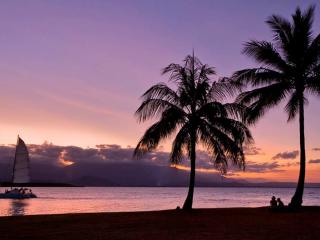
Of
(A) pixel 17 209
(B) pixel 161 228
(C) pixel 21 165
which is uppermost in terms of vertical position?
(C) pixel 21 165

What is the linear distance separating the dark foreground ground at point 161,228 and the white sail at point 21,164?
7249 centimetres

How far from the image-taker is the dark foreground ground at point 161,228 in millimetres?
14680

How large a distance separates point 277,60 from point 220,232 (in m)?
14.3

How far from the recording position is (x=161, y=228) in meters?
16.9

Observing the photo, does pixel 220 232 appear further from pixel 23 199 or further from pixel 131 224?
pixel 23 199

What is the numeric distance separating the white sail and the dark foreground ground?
238 ft

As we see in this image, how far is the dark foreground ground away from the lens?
14.7 m

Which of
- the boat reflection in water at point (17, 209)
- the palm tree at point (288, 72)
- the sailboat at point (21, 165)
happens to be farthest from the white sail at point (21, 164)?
the palm tree at point (288, 72)

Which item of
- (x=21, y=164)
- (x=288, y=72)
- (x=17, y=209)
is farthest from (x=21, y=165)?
(x=288, y=72)

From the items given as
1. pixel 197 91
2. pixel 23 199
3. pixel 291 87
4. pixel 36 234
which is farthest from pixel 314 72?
pixel 23 199

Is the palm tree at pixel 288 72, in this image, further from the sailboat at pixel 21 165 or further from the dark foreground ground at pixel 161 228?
the sailboat at pixel 21 165

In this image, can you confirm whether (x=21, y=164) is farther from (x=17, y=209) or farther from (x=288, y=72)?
(x=288, y=72)

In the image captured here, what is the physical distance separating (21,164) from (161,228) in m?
80.6

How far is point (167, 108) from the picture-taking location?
26.4 meters
